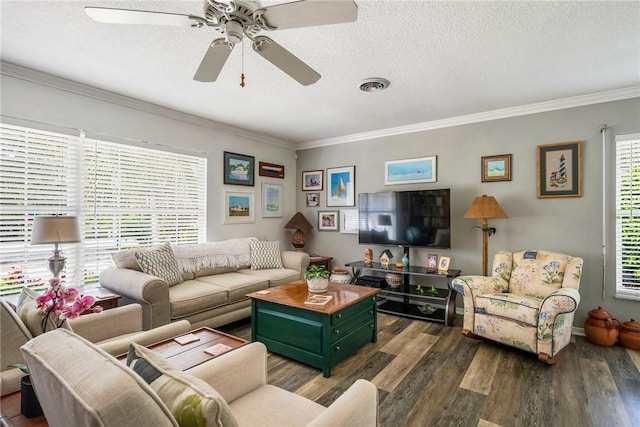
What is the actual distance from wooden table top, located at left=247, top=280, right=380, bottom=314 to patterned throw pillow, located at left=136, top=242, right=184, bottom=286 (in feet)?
3.23

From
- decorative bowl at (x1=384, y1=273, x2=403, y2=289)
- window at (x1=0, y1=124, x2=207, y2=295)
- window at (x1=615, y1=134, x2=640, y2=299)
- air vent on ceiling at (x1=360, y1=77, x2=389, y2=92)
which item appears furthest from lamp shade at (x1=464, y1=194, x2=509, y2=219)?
window at (x1=0, y1=124, x2=207, y2=295)

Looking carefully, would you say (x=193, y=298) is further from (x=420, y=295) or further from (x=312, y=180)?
(x=312, y=180)

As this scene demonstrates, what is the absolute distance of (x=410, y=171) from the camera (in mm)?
4410

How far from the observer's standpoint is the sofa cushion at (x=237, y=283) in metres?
3.36

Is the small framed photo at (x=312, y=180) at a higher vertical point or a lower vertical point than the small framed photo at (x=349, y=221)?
higher

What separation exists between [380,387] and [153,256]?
2498 millimetres

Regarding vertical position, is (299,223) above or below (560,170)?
below

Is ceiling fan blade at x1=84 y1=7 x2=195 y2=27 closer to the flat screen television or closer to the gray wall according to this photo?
the flat screen television

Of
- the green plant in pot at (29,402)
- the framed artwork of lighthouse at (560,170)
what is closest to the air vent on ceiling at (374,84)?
the framed artwork of lighthouse at (560,170)

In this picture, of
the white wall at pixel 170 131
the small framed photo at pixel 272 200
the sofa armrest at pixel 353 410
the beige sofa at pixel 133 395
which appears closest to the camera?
the beige sofa at pixel 133 395

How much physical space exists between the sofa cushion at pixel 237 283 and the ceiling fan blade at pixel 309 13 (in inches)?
104

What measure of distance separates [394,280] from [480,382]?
1836mm

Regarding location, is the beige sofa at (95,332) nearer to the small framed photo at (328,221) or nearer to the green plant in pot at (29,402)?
the green plant in pot at (29,402)

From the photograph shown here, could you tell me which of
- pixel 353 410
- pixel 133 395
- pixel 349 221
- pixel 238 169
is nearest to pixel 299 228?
pixel 349 221
